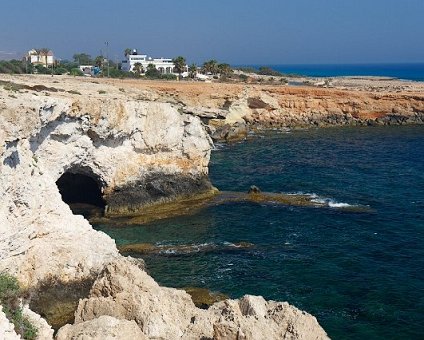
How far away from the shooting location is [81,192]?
36219 millimetres

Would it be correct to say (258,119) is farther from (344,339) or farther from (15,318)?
(15,318)

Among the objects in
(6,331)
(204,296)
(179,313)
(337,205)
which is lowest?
(204,296)

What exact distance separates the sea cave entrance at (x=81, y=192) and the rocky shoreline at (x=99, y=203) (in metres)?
0.07

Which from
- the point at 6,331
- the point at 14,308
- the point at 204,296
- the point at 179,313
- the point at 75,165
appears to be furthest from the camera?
the point at 75,165

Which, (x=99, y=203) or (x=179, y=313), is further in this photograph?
(x=99, y=203)

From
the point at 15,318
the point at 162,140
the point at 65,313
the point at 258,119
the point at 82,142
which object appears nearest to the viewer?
the point at 15,318

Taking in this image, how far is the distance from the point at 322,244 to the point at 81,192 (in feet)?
55.6

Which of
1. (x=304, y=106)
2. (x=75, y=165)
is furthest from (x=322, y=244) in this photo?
(x=304, y=106)

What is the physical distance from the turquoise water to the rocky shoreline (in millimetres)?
3770

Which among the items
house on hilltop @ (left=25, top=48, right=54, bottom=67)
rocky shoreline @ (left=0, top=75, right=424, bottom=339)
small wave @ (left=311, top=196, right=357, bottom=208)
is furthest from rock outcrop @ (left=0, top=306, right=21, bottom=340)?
house on hilltop @ (left=25, top=48, right=54, bottom=67)

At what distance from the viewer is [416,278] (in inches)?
968

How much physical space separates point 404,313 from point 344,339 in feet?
12.0

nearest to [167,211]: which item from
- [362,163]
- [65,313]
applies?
[65,313]

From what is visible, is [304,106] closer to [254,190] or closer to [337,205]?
[254,190]
